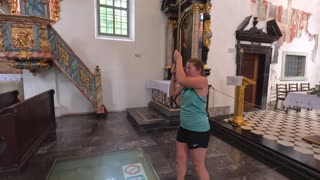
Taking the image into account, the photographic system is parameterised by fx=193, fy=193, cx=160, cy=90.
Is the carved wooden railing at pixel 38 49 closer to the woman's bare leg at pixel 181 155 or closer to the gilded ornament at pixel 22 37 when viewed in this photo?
the gilded ornament at pixel 22 37

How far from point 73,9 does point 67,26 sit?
473 mm

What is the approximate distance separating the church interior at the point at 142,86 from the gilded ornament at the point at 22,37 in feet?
0.06

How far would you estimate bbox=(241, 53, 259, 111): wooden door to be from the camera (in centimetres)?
688

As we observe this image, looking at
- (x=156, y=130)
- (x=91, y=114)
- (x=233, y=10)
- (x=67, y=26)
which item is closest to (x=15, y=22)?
(x=67, y=26)

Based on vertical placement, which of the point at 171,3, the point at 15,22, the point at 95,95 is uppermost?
the point at 171,3

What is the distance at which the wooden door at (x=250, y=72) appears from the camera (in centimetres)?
688

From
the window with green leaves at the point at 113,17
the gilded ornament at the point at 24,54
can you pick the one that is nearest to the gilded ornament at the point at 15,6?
the gilded ornament at the point at 24,54

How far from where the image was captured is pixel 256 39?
6.58 metres

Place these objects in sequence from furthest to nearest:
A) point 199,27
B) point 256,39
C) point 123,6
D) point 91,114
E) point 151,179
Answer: point 256,39, point 123,6, point 91,114, point 199,27, point 151,179

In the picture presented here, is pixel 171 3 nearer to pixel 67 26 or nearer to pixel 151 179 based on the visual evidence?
pixel 67 26

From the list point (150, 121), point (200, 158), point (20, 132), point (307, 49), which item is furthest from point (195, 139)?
point (307, 49)

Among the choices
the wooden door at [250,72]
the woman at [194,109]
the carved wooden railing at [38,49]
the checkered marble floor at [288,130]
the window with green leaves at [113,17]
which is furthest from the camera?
the wooden door at [250,72]

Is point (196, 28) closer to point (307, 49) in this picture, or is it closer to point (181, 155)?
point (181, 155)

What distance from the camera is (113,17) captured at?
227 inches
